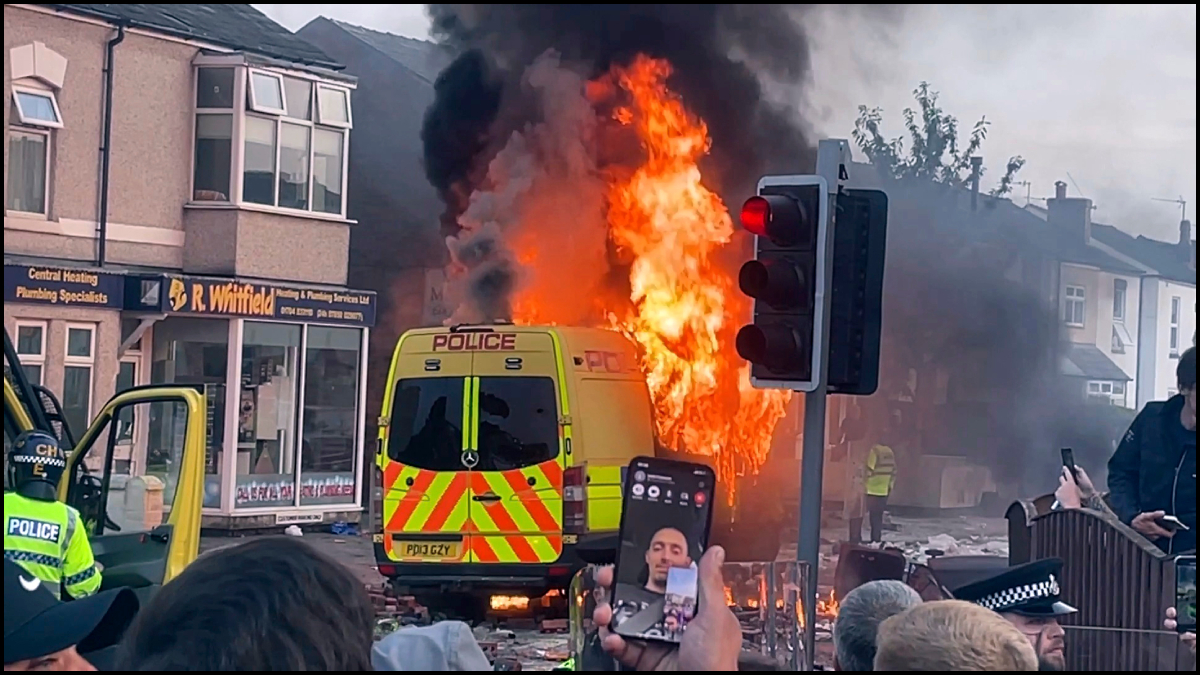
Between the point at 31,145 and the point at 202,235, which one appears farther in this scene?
the point at 202,235

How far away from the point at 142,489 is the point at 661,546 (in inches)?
232

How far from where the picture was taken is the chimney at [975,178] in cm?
2397

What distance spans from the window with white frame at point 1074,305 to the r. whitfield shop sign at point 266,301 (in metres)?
12.6

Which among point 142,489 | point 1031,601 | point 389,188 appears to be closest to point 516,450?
point 142,489

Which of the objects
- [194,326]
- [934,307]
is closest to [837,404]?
[934,307]

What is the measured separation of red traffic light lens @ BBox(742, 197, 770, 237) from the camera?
6699 mm

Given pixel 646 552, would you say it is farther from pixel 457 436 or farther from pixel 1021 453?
pixel 1021 453

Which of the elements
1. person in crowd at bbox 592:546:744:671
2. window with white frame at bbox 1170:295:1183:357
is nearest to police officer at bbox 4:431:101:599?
person in crowd at bbox 592:546:744:671

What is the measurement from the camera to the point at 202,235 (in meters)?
20.0

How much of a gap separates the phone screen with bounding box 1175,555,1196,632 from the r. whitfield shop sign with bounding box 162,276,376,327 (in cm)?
1554

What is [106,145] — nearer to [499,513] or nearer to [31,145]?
[31,145]

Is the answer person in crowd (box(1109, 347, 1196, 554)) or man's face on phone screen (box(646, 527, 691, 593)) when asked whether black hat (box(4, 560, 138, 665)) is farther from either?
person in crowd (box(1109, 347, 1196, 554))

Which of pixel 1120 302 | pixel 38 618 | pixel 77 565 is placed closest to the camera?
pixel 38 618

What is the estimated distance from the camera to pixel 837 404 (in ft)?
79.1
